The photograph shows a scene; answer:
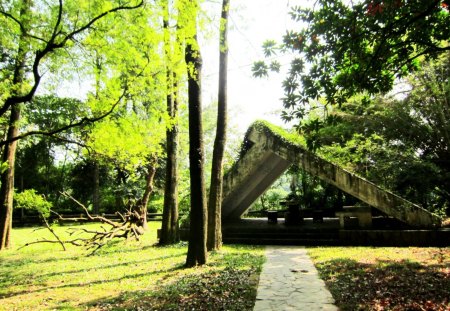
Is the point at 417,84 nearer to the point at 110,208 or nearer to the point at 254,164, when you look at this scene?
the point at 254,164

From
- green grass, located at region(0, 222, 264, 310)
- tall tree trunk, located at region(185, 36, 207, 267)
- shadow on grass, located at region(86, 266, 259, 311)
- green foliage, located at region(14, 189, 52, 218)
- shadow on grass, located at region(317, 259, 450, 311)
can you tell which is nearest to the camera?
shadow on grass, located at region(317, 259, 450, 311)

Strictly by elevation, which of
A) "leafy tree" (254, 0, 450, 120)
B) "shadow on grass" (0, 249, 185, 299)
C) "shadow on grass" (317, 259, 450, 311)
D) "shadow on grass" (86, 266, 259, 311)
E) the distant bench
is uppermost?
"leafy tree" (254, 0, 450, 120)

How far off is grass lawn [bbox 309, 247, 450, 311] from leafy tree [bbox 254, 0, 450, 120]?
3.32 meters

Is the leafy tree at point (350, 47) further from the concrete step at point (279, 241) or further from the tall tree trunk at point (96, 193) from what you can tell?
the tall tree trunk at point (96, 193)

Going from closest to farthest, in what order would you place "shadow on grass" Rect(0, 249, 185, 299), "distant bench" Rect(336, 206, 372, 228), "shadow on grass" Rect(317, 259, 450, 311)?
"shadow on grass" Rect(317, 259, 450, 311) → "shadow on grass" Rect(0, 249, 185, 299) → "distant bench" Rect(336, 206, 372, 228)

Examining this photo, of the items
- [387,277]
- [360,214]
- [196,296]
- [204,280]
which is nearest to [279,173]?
[360,214]

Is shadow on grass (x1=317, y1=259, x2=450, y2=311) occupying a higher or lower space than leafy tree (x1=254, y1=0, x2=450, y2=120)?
lower

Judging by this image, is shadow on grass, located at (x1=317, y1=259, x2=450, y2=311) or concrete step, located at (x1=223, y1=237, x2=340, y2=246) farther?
concrete step, located at (x1=223, y1=237, x2=340, y2=246)

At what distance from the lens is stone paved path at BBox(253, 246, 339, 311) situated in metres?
5.35

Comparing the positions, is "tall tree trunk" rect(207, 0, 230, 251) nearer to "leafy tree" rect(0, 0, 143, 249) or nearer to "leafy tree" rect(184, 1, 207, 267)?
"leafy tree" rect(184, 1, 207, 267)

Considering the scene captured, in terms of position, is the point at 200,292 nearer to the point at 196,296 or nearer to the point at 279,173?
the point at 196,296

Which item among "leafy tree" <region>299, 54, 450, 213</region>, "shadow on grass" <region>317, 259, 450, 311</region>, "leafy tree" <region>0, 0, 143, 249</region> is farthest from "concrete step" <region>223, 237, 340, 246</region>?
"leafy tree" <region>0, 0, 143, 249</region>

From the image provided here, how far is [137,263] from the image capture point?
30.8ft

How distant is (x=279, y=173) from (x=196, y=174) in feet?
25.6
